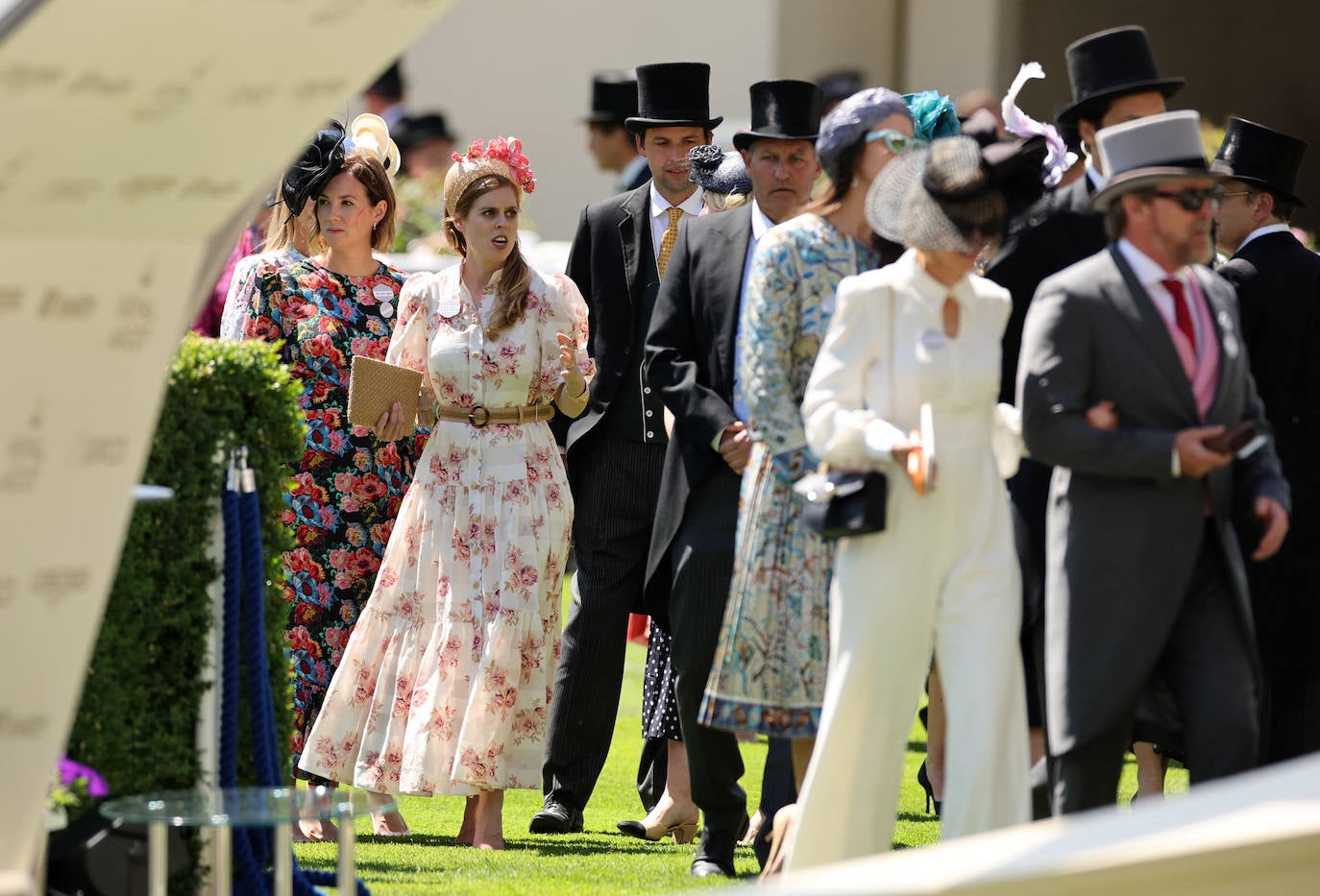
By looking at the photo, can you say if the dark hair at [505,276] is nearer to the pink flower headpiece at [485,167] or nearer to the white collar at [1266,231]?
the pink flower headpiece at [485,167]

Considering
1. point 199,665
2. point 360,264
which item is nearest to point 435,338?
point 360,264

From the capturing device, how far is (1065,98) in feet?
65.2

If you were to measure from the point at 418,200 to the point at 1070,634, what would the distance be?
38.6 feet

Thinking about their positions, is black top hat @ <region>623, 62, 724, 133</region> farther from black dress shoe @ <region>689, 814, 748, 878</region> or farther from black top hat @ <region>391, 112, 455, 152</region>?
black top hat @ <region>391, 112, 455, 152</region>

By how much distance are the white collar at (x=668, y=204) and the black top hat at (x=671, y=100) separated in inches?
10.0

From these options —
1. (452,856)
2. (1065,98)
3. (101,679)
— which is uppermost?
(1065,98)

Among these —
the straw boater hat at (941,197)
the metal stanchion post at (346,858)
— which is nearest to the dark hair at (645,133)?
the straw boater hat at (941,197)

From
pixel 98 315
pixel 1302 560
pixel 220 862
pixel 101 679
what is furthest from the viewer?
pixel 1302 560

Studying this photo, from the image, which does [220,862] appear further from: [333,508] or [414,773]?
[333,508]

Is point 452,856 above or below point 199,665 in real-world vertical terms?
below

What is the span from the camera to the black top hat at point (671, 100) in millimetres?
8062

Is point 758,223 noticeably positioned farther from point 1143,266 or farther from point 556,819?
point 556,819

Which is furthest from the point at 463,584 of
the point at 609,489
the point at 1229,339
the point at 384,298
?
the point at 1229,339

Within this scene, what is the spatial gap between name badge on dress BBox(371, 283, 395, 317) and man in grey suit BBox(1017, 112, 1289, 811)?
3126mm
